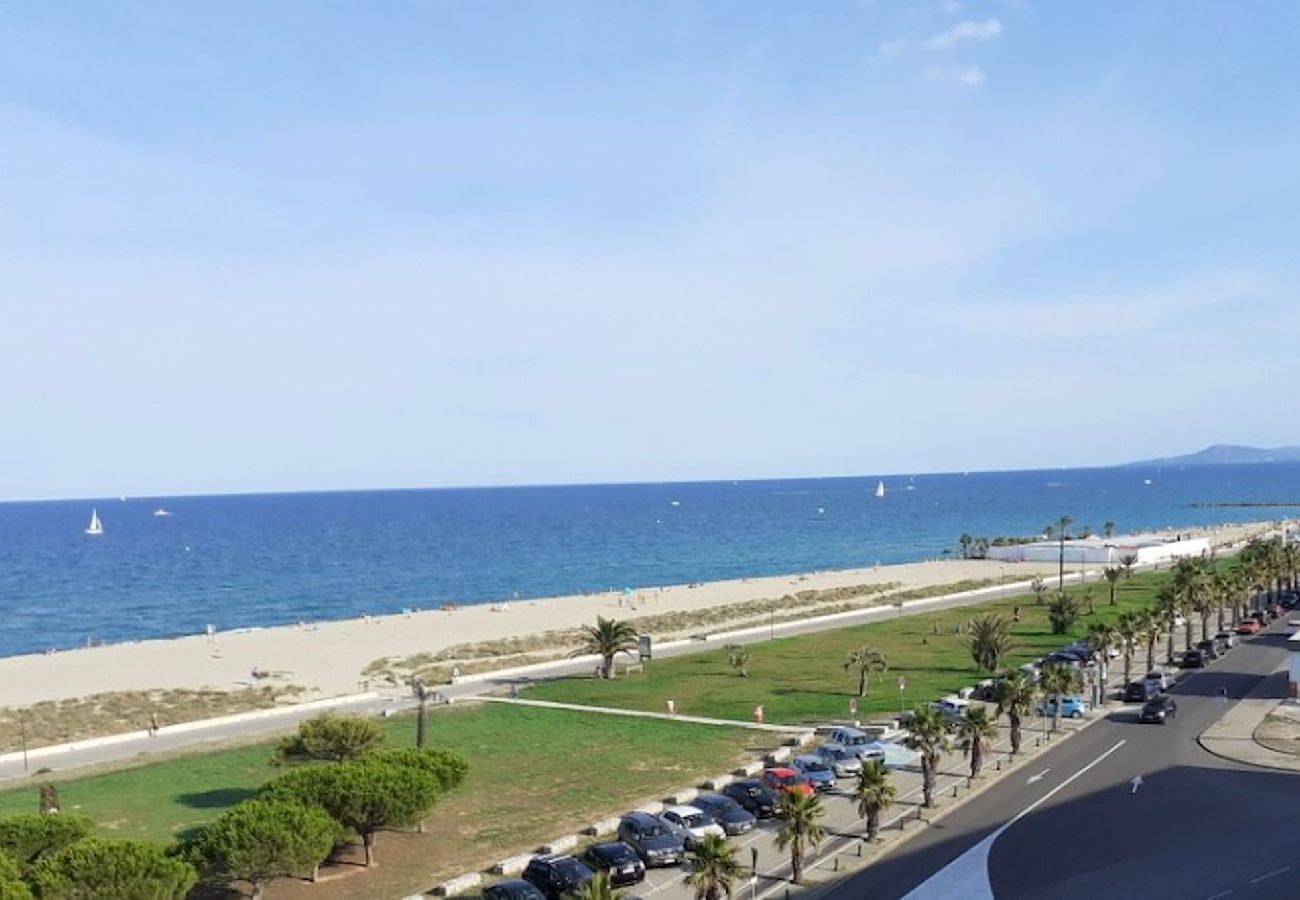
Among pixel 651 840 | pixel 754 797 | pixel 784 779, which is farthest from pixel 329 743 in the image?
pixel 784 779

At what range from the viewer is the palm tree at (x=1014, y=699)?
43562 mm

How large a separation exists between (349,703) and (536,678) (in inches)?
472

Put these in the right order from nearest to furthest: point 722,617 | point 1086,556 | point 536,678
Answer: point 536,678 < point 722,617 < point 1086,556

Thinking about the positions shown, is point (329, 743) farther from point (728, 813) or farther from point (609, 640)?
point (609, 640)

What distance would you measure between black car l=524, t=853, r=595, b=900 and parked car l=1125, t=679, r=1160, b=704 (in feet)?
114

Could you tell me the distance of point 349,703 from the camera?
6134 cm

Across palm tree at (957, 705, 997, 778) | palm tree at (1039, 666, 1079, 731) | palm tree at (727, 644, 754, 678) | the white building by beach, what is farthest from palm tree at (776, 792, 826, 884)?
the white building by beach

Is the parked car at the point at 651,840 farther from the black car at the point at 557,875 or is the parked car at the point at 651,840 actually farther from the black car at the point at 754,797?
the black car at the point at 754,797

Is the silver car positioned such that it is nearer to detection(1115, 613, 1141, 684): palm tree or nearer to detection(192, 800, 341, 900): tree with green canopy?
detection(192, 800, 341, 900): tree with green canopy

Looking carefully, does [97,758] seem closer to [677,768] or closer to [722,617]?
[677,768]

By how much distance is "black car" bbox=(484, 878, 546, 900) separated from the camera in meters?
29.0

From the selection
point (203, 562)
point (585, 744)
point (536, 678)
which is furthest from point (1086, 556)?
point (203, 562)

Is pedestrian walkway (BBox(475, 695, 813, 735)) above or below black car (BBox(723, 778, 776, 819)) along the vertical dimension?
below

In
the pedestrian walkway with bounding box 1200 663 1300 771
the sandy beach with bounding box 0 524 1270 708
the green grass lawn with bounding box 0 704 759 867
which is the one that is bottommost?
the sandy beach with bounding box 0 524 1270 708
